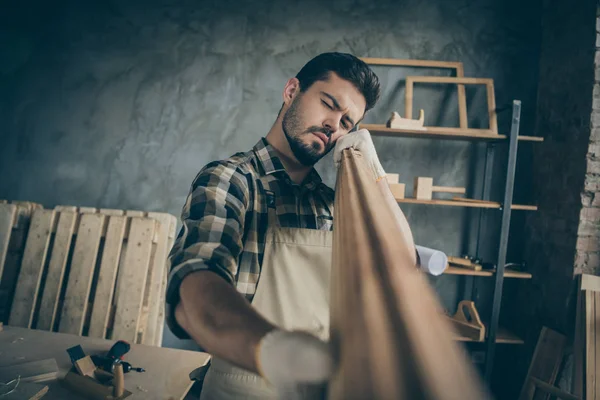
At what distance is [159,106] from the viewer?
2.90 meters

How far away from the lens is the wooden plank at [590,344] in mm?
2057

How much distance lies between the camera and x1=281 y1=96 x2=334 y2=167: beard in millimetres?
1291

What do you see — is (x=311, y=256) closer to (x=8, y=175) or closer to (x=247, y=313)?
(x=247, y=313)

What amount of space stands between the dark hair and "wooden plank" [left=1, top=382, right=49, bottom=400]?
4.89 feet

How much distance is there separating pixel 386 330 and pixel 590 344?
2454mm

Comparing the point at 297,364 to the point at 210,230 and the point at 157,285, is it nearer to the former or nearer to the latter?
the point at 210,230

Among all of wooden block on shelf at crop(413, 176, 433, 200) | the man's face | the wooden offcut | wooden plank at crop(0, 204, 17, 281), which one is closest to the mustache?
the man's face

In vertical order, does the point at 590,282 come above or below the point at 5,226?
above

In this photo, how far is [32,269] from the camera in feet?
8.38

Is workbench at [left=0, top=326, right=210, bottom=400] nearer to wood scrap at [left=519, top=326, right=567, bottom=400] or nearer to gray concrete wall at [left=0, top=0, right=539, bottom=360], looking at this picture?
gray concrete wall at [left=0, top=0, right=539, bottom=360]

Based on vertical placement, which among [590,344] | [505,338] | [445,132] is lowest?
[505,338]

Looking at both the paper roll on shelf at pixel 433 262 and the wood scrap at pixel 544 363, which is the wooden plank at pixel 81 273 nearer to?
the paper roll on shelf at pixel 433 262

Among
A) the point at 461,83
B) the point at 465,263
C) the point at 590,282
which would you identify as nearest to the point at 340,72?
the point at 461,83

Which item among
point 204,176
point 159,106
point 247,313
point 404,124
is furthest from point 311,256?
point 159,106
